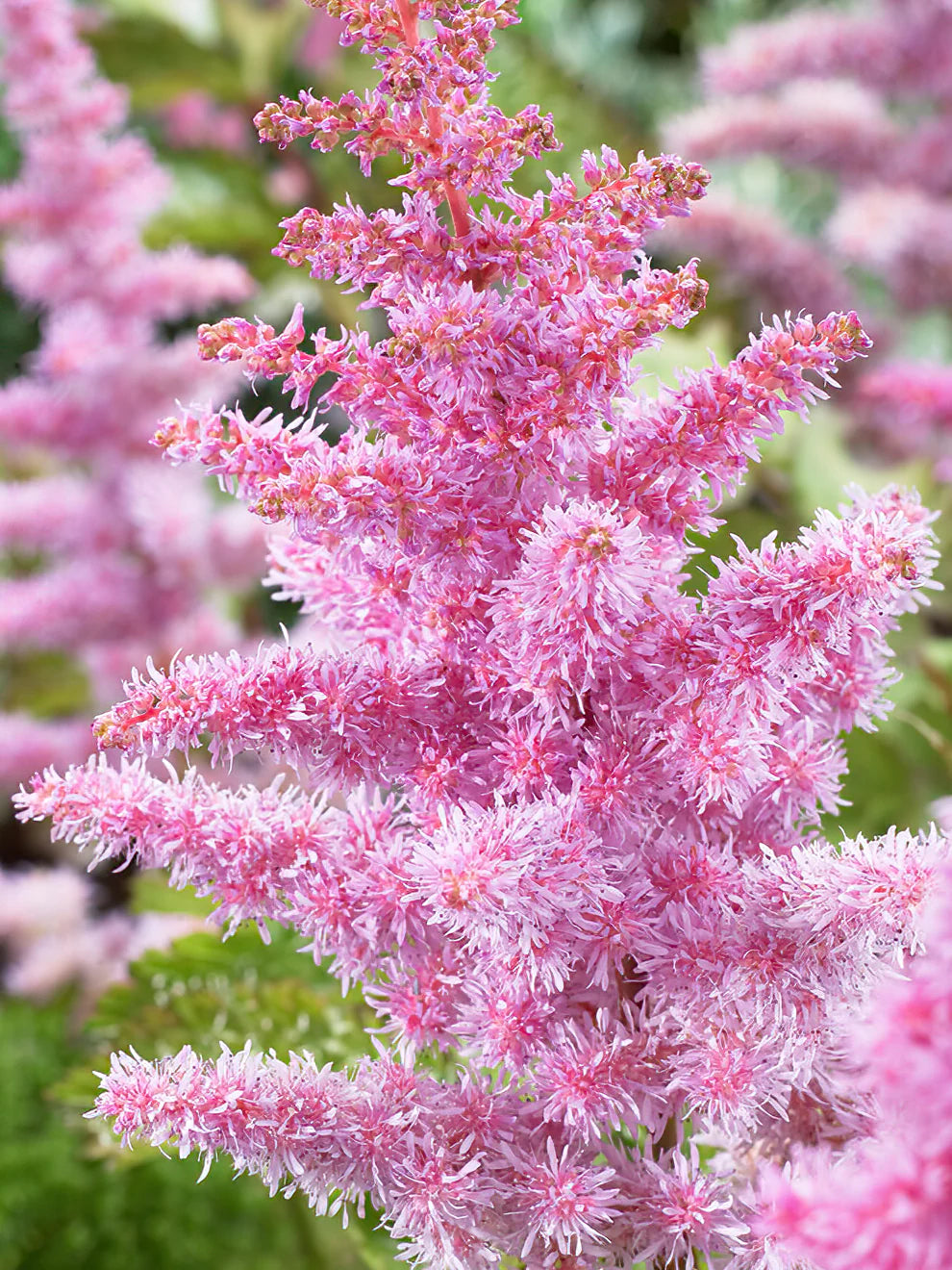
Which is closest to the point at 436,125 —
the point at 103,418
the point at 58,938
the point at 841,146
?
the point at 103,418

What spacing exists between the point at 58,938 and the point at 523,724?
0.65m

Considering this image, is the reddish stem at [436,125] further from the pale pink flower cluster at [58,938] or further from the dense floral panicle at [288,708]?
the pale pink flower cluster at [58,938]

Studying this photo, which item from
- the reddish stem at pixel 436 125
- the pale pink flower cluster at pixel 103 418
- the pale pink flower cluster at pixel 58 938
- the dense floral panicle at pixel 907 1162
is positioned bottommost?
the dense floral panicle at pixel 907 1162

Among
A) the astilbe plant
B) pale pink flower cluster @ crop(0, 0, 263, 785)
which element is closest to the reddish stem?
the astilbe plant

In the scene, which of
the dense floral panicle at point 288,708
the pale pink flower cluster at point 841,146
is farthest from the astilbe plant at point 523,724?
the pale pink flower cluster at point 841,146

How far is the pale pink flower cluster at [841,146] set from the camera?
0.98m

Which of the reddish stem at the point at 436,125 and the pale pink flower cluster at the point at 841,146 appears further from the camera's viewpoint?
the pale pink flower cluster at the point at 841,146

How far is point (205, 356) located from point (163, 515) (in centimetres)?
53

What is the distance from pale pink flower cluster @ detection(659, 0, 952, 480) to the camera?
3.23 feet

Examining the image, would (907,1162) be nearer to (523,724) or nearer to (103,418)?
(523,724)

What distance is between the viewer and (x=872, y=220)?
945 mm

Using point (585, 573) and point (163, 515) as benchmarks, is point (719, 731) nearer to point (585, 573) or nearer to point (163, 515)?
point (585, 573)

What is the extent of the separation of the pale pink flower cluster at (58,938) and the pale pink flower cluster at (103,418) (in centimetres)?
8

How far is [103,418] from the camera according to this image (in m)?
0.86
